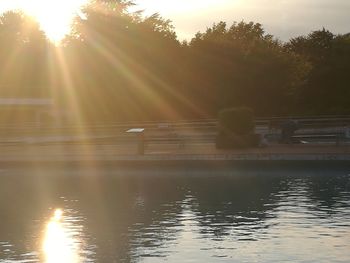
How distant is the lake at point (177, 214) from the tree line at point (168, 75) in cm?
2916

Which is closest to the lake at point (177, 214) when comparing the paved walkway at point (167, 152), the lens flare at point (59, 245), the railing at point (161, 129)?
the lens flare at point (59, 245)

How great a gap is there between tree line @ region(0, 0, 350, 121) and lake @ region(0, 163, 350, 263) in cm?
2916

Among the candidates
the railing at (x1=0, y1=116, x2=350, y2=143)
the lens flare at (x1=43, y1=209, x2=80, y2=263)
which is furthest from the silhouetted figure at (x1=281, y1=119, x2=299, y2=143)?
the lens flare at (x1=43, y1=209, x2=80, y2=263)

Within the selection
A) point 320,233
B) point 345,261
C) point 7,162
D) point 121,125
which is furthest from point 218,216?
point 121,125

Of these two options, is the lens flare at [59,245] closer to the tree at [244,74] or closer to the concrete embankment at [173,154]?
the concrete embankment at [173,154]

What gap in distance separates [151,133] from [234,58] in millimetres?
16708

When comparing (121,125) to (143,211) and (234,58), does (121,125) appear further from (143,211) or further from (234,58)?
(143,211)

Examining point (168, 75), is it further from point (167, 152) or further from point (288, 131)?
point (167, 152)

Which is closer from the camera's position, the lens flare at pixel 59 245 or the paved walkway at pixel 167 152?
the lens flare at pixel 59 245

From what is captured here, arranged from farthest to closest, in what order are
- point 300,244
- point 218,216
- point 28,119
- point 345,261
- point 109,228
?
1. point 28,119
2. point 218,216
3. point 109,228
4. point 300,244
5. point 345,261

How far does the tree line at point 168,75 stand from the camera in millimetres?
Answer: 52750

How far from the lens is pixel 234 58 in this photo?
176ft

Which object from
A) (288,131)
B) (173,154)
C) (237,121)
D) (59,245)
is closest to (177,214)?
(59,245)

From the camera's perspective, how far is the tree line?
52.8 meters
